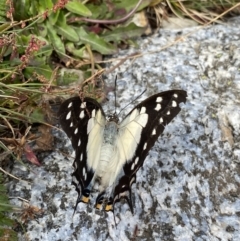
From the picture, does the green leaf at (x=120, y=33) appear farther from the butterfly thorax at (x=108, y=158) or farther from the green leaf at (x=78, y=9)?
the butterfly thorax at (x=108, y=158)

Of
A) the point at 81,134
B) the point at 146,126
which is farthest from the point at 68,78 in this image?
the point at 146,126

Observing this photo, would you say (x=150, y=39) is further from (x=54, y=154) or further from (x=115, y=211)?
(x=115, y=211)

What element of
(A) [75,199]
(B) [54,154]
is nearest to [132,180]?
(A) [75,199]

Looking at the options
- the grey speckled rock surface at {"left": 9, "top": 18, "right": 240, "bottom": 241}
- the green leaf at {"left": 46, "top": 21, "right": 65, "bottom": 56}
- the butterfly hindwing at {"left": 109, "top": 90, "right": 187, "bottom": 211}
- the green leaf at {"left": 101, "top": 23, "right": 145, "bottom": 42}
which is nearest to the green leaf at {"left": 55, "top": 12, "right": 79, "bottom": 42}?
the green leaf at {"left": 46, "top": 21, "right": 65, "bottom": 56}

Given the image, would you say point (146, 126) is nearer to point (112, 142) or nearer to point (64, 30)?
point (112, 142)

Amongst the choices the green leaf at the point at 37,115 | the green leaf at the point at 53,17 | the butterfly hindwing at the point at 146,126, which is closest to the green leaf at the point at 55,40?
the green leaf at the point at 53,17

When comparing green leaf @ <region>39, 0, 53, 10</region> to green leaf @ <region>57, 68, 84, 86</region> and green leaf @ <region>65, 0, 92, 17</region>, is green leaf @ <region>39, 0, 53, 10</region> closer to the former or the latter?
green leaf @ <region>65, 0, 92, 17</region>
